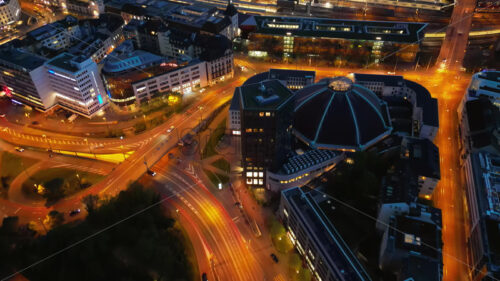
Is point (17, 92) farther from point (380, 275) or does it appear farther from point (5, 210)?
point (380, 275)

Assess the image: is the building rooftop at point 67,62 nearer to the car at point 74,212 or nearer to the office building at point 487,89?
the car at point 74,212

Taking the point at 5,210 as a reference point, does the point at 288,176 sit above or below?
above

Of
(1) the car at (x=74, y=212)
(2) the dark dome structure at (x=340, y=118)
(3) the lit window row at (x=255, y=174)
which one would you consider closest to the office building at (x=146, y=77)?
(2) the dark dome structure at (x=340, y=118)

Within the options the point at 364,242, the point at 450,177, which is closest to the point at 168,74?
the point at 364,242

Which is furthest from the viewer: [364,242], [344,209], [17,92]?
[17,92]

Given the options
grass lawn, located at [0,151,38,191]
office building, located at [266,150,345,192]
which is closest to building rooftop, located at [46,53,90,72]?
grass lawn, located at [0,151,38,191]

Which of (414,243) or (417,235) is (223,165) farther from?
(414,243)

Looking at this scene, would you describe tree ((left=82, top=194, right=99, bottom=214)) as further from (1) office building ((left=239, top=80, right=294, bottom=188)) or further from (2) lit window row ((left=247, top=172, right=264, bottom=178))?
(2) lit window row ((left=247, top=172, right=264, bottom=178))
